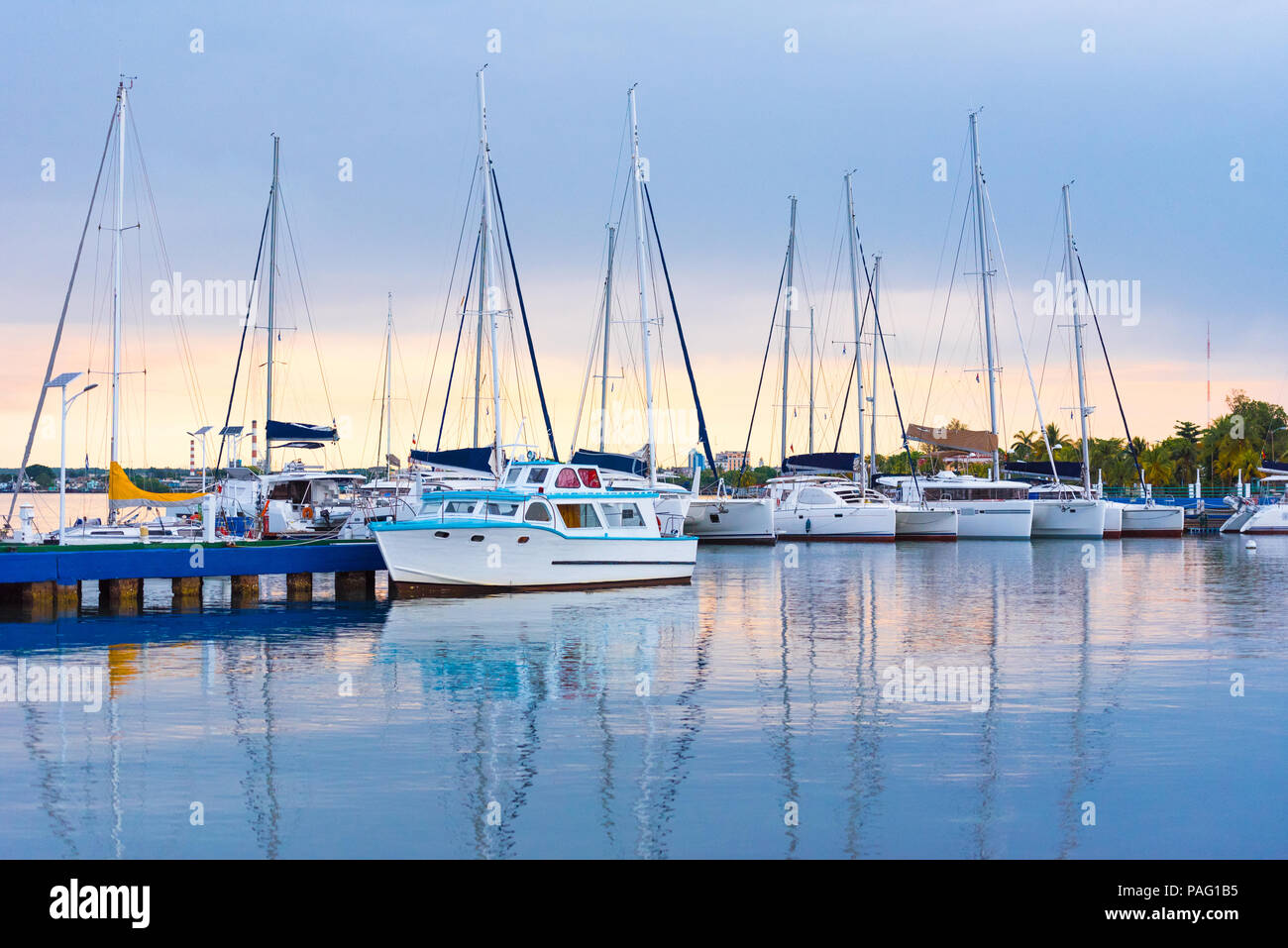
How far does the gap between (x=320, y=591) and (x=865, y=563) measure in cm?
Result: 2777

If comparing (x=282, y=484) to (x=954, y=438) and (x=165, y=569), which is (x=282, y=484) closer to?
(x=165, y=569)

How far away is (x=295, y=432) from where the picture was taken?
2151 inches

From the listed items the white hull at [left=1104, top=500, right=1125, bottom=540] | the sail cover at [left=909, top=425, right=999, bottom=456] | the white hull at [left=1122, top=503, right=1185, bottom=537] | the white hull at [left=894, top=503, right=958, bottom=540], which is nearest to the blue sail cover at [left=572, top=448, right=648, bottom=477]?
the white hull at [left=894, top=503, right=958, bottom=540]

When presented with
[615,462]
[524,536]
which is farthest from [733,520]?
[524,536]

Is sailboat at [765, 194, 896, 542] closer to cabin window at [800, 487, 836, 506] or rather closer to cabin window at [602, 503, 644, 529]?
cabin window at [800, 487, 836, 506]

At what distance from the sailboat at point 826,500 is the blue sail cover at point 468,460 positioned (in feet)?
121

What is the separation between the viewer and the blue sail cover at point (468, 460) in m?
45.8

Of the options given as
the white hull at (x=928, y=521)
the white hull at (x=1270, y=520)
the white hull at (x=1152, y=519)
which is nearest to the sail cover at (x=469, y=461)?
the white hull at (x=928, y=521)

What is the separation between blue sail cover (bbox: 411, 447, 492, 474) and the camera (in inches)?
1802

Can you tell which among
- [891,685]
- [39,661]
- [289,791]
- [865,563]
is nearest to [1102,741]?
[891,685]

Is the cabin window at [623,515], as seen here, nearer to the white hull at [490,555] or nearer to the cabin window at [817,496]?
the white hull at [490,555]

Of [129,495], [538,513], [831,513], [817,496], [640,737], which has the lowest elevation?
[640,737]

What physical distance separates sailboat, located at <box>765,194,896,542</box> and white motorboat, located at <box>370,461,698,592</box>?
1574 inches

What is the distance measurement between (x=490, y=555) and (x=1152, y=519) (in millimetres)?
67272
